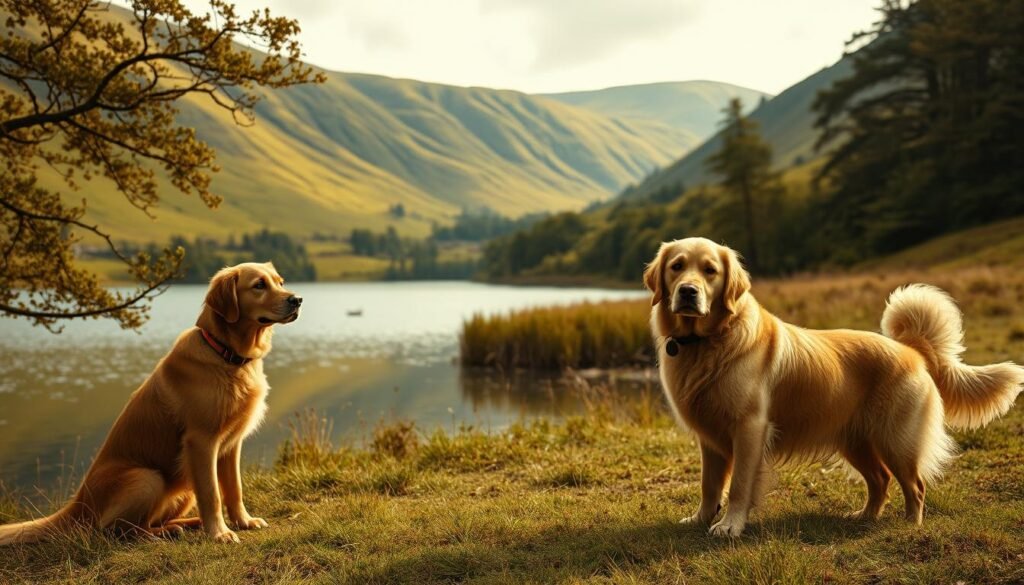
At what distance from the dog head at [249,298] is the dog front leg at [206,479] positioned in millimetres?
970

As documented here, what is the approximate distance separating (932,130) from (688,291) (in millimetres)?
55867

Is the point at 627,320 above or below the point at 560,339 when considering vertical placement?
above

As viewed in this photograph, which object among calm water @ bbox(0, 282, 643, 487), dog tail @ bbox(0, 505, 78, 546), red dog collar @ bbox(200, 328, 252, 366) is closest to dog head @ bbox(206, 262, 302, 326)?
red dog collar @ bbox(200, 328, 252, 366)

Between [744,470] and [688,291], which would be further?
[744,470]

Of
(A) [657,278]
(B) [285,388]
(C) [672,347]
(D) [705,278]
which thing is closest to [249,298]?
(A) [657,278]

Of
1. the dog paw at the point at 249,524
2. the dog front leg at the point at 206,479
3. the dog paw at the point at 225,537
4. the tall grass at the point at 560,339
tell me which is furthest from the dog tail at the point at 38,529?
the tall grass at the point at 560,339

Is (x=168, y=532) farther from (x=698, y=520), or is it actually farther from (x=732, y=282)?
(x=732, y=282)

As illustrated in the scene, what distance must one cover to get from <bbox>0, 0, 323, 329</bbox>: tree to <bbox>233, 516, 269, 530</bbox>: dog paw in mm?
3616

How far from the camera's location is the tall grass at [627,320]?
933 inches

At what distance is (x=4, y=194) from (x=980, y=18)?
5529cm

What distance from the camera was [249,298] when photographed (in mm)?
6312

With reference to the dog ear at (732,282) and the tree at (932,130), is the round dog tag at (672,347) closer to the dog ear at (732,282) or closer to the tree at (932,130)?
the dog ear at (732,282)

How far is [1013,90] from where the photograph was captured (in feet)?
158

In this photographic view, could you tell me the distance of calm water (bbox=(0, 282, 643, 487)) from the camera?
17.1 meters
